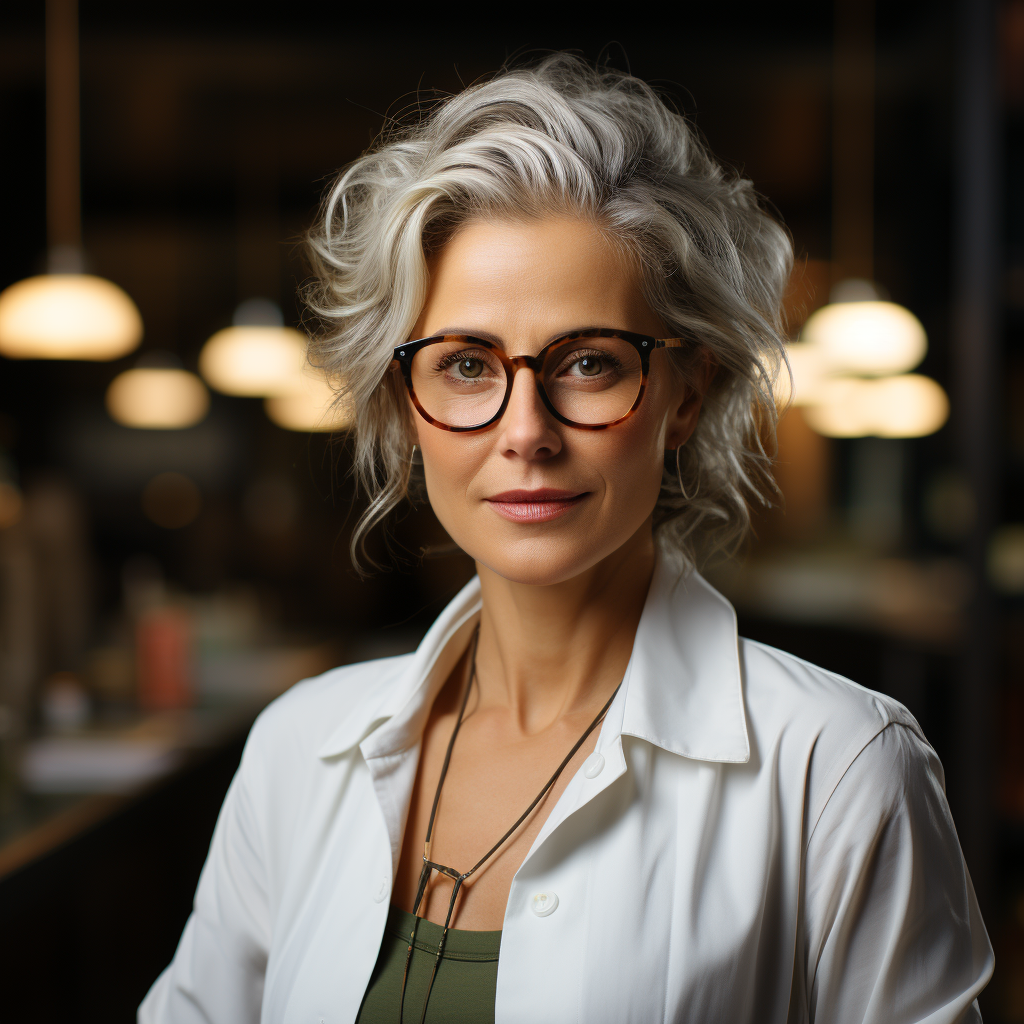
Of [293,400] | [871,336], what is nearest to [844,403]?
[871,336]

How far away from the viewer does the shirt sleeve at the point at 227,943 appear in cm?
106

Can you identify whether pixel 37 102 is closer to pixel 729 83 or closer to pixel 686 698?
pixel 729 83

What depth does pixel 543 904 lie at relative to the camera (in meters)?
0.87

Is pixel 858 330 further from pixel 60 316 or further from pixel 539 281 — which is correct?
pixel 539 281

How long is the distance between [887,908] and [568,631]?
0.40 meters

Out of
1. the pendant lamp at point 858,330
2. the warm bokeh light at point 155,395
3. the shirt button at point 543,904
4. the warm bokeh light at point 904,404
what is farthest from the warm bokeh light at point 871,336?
the warm bokeh light at point 155,395

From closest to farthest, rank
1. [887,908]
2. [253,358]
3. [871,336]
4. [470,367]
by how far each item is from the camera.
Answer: [887,908] → [470,367] → [871,336] → [253,358]

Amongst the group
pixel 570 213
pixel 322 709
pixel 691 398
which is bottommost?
pixel 322 709

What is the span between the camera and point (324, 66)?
14.6ft

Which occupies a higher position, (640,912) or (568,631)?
(568,631)

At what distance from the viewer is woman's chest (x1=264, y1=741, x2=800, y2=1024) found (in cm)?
82

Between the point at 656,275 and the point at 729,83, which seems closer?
the point at 656,275

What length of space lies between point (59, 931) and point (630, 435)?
296 cm

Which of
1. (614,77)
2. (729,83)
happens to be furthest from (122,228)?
(614,77)
